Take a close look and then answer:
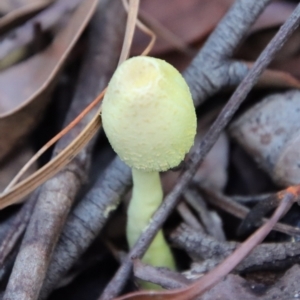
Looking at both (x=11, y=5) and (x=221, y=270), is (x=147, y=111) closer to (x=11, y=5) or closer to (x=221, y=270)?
(x=221, y=270)

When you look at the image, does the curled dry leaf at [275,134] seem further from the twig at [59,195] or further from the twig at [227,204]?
the twig at [59,195]

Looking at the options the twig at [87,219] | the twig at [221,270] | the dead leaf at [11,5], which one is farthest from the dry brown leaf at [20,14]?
the twig at [221,270]

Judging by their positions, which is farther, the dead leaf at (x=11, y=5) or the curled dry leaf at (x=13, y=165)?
the dead leaf at (x=11, y=5)

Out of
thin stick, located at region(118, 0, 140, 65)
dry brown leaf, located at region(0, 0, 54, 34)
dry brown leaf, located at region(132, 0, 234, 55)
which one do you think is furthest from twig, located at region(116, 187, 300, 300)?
dry brown leaf, located at region(0, 0, 54, 34)

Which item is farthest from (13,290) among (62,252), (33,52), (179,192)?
(33,52)

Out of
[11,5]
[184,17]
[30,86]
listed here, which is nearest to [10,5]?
[11,5]

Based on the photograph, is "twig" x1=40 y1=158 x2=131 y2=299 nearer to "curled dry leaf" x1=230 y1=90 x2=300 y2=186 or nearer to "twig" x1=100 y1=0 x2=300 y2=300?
"twig" x1=100 y1=0 x2=300 y2=300
